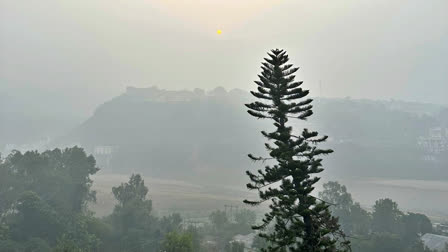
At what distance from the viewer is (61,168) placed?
9025 centimetres

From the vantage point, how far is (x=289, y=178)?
90.0 ft

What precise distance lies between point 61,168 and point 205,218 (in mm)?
46225

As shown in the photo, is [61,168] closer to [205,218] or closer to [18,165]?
[18,165]

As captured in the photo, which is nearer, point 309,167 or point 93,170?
point 309,167

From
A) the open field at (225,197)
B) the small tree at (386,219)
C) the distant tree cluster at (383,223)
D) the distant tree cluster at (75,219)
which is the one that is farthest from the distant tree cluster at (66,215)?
the small tree at (386,219)

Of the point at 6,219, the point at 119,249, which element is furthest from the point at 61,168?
the point at 119,249

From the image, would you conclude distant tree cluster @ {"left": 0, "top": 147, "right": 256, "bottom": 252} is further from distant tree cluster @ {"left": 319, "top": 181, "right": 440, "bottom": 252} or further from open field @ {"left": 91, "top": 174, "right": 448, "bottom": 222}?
distant tree cluster @ {"left": 319, "top": 181, "right": 440, "bottom": 252}

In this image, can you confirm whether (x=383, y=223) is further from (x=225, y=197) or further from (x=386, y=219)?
(x=225, y=197)

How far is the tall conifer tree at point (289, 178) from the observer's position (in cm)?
2544

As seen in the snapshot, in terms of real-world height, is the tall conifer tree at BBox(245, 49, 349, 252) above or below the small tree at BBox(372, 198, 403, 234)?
above

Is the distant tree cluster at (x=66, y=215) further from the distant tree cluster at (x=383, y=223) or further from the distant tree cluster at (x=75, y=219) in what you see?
the distant tree cluster at (x=383, y=223)

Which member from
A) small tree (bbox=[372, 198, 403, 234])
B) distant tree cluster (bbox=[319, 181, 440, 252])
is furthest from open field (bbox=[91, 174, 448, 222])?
small tree (bbox=[372, 198, 403, 234])

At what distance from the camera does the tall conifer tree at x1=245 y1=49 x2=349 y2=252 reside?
2544 centimetres

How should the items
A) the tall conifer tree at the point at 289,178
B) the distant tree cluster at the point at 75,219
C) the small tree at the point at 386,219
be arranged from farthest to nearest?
the small tree at the point at 386,219
the distant tree cluster at the point at 75,219
the tall conifer tree at the point at 289,178
